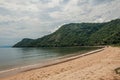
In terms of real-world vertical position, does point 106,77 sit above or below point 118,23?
below

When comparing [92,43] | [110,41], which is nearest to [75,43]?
[92,43]

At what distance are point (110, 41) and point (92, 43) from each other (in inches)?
1210

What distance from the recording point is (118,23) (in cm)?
19900

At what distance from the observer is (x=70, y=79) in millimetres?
14641

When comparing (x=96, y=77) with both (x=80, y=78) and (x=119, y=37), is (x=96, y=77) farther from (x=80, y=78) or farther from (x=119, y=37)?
(x=119, y=37)

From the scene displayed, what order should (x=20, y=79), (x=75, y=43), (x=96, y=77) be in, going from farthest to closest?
(x=75, y=43)
(x=20, y=79)
(x=96, y=77)

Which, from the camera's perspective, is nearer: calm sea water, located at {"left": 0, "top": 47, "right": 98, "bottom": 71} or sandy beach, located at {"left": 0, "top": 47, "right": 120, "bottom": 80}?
sandy beach, located at {"left": 0, "top": 47, "right": 120, "bottom": 80}

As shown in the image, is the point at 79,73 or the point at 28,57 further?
the point at 28,57

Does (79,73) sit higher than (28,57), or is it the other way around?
(79,73)

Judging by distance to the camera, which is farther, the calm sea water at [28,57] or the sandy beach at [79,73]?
the calm sea water at [28,57]

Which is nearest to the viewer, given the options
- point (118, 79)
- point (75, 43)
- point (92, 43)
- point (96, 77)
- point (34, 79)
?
point (118, 79)

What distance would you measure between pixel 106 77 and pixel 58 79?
13.0 feet

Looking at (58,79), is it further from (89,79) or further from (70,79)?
(89,79)

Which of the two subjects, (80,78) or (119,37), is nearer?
(80,78)
